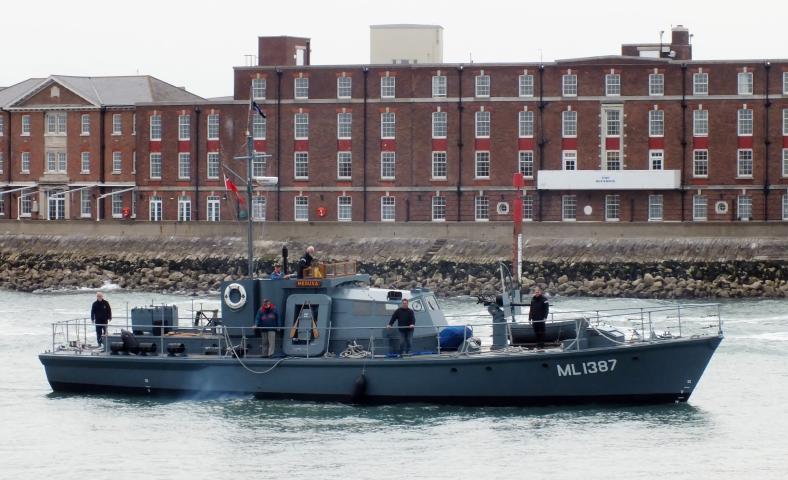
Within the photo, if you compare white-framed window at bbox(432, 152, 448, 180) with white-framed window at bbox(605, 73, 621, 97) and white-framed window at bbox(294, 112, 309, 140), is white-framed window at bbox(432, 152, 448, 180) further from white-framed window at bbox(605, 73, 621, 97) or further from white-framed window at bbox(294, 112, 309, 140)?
white-framed window at bbox(605, 73, 621, 97)

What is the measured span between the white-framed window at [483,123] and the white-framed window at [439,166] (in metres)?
2.06

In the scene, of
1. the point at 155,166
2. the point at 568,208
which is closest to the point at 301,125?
the point at 155,166

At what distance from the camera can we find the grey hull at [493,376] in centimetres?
2867

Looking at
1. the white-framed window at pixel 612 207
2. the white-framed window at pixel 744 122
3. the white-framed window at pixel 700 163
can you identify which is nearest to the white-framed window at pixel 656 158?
the white-framed window at pixel 700 163

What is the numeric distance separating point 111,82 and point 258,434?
5940cm

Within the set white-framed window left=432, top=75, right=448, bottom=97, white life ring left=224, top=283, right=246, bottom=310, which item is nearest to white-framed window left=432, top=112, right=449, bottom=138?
white-framed window left=432, top=75, right=448, bottom=97

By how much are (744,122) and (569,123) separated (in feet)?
25.9

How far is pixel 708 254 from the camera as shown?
6222 cm

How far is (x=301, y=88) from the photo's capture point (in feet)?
242

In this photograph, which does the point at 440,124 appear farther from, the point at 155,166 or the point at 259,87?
the point at 155,166

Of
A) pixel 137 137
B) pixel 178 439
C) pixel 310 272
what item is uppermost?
pixel 137 137

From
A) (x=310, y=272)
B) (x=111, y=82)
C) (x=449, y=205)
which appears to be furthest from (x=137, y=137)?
(x=310, y=272)

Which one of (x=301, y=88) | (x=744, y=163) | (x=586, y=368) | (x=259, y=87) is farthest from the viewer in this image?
(x=259, y=87)

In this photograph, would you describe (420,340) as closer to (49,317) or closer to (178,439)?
(178,439)
